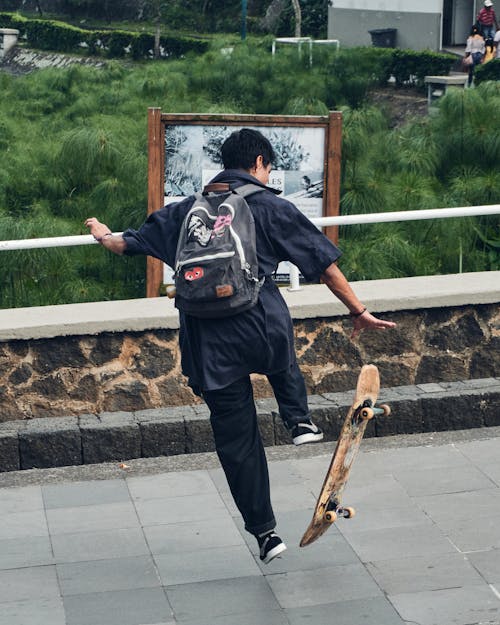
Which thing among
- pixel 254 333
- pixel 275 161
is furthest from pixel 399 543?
pixel 275 161

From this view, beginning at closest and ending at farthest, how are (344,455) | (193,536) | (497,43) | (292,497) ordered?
1. (344,455)
2. (193,536)
3. (292,497)
4. (497,43)

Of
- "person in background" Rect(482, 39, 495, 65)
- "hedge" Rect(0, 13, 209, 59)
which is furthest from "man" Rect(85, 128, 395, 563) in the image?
"hedge" Rect(0, 13, 209, 59)

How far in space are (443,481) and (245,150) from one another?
1.80 meters

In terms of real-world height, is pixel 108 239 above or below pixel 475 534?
above

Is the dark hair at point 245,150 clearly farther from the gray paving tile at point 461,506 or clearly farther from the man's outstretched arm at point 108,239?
the gray paving tile at point 461,506

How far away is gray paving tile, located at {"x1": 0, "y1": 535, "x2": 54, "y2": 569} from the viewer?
14.9 ft

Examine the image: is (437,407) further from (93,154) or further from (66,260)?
(93,154)

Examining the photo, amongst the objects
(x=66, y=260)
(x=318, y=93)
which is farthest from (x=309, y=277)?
(x=318, y=93)

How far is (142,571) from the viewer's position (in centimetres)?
449

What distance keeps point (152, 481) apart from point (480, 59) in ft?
74.5

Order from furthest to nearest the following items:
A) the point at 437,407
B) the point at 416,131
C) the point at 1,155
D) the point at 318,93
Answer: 1. the point at 318,93
2. the point at 1,155
3. the point at 416,131
4. the point at 437,407

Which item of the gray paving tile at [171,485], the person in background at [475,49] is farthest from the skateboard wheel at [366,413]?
the person in background at [475,49]

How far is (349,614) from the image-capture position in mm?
4113

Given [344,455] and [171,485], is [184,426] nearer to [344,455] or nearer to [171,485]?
[171,485]
